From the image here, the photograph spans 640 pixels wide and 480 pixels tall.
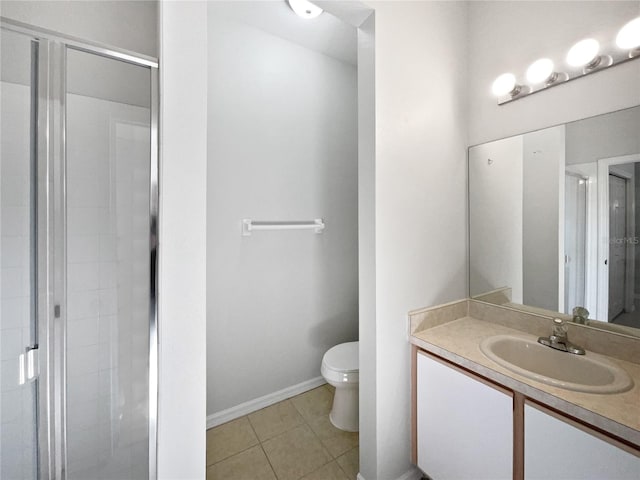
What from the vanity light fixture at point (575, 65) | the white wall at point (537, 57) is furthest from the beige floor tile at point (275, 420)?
the vanity light fixture at point (575, 65)

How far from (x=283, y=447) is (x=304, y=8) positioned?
257 centimetres

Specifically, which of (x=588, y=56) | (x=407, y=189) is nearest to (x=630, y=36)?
(x=588, y=56)

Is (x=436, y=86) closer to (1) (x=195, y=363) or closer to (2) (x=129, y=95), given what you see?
(2) (x=129, y=95)

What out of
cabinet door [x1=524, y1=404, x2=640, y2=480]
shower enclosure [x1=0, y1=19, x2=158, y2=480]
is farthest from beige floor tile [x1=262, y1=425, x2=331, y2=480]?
cabinet door [x1=524, y1=404, x2=640, y2=480]

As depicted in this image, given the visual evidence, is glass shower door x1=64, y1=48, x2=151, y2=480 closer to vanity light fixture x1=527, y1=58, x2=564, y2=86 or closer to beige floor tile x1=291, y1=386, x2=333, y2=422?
beige floor tile x1=291, y1=386, x2=333, y2=422

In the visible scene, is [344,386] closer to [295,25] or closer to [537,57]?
[537,57]

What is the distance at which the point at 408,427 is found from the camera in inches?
55.5

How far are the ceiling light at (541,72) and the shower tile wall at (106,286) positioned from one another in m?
1.74

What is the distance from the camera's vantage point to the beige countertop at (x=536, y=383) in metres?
0.79

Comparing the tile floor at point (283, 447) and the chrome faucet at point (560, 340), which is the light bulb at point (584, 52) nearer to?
the chrome faucet at point (560, 340)

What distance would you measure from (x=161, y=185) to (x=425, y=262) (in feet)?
4.03

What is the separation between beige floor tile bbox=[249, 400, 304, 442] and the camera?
5.74 ft

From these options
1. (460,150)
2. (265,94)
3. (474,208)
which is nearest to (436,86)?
(460,150)

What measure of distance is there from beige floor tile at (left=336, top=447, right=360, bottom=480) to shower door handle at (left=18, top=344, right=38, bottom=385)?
1.43 metres
